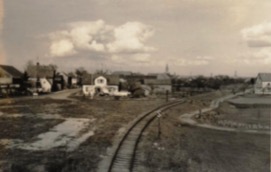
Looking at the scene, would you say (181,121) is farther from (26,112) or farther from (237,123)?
(26,112)

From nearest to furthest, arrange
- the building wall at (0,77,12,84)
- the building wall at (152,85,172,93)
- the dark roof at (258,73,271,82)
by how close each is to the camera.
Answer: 1. the building wall at (0,77,12,84)
2. the building wall at (152,85,172,93)
3. the dark roof at (258,73,271,82)

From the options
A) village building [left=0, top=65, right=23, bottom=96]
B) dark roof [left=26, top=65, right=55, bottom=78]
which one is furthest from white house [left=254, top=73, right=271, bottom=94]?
village building [left=0, top=65, right=23, bottom=96]

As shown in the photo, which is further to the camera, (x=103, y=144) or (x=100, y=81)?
(x=100, y=81)

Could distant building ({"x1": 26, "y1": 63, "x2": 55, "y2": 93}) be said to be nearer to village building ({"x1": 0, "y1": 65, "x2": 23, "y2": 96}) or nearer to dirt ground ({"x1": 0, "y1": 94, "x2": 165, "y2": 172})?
village building ({"x1": 0, "y1": 65, "x2": 23, "y2": 96})

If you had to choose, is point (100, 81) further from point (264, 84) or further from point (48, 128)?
point (264, 84)

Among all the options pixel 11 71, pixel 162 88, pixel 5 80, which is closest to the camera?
pixel 5 80

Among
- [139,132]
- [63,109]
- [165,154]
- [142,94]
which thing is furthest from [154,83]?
[165,154]

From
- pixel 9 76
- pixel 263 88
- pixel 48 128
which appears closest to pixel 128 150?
pixel 48 128

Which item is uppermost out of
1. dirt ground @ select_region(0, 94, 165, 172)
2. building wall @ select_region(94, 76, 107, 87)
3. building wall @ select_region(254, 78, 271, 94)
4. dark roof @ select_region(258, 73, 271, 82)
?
dark roof @ select_region(258, 73, 271, 82)
